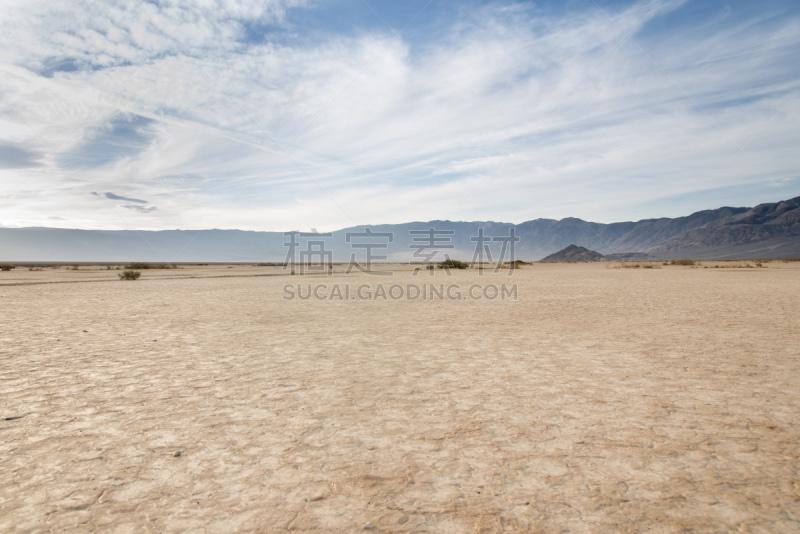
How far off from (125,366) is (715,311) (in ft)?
41.1

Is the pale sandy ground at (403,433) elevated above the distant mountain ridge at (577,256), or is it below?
below

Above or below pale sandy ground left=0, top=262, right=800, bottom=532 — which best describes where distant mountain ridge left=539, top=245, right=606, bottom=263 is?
above

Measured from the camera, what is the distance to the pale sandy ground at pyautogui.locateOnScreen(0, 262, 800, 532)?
243cm

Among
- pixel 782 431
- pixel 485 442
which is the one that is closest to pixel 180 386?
pixel 485 442

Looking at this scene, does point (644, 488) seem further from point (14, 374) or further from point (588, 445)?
point (14, 374)

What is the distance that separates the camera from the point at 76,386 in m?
4.77

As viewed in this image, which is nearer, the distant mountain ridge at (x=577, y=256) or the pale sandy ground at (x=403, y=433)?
the pale sandy ground at (x=403, y=433)

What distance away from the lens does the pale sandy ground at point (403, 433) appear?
7.97ft

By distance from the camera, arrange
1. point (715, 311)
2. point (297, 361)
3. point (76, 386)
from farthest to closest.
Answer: point (715, 311) → point (297, 361) → point (76, 386)

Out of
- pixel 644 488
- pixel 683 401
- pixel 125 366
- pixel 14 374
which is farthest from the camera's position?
pixel 125 366

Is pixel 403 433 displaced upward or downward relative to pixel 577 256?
downward

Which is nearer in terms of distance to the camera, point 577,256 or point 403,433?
point 403,433

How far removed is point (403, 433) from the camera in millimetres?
3508

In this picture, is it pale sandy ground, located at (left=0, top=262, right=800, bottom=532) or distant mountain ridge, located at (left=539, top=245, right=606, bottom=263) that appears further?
distant mountain ridge, located at (left=539, top=245, right=606, bottom=263)
